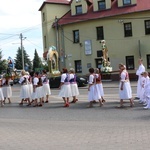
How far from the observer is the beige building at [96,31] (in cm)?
3897

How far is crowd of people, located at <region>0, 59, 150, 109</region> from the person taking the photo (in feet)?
46.5

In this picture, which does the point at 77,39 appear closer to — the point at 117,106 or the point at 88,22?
the point at 88,22

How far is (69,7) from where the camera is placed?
48.5m

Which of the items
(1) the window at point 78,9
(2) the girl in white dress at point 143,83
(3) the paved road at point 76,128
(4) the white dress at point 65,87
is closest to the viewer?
(3) the paved road at point 76,128

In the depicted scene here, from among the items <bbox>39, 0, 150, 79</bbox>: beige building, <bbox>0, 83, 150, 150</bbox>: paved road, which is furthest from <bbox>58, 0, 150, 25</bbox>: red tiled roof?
<bbox>0, 83, 150, 150</bbox>: paved road

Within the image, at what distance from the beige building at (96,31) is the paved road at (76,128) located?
2323cm

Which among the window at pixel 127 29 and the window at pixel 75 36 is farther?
the window at pixel 75 36

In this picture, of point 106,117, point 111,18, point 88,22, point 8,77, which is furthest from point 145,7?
point 106,117

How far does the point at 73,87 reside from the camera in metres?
16.4

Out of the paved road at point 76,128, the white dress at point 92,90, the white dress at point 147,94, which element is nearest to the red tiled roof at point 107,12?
the white dress at point 147,94

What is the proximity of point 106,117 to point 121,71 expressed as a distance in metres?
2.85

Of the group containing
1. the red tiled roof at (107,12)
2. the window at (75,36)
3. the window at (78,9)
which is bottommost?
the window at (75,36)

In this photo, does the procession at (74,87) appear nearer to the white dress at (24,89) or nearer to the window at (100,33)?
the white dress at (24,89)

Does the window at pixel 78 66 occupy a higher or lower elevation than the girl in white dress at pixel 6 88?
higher
